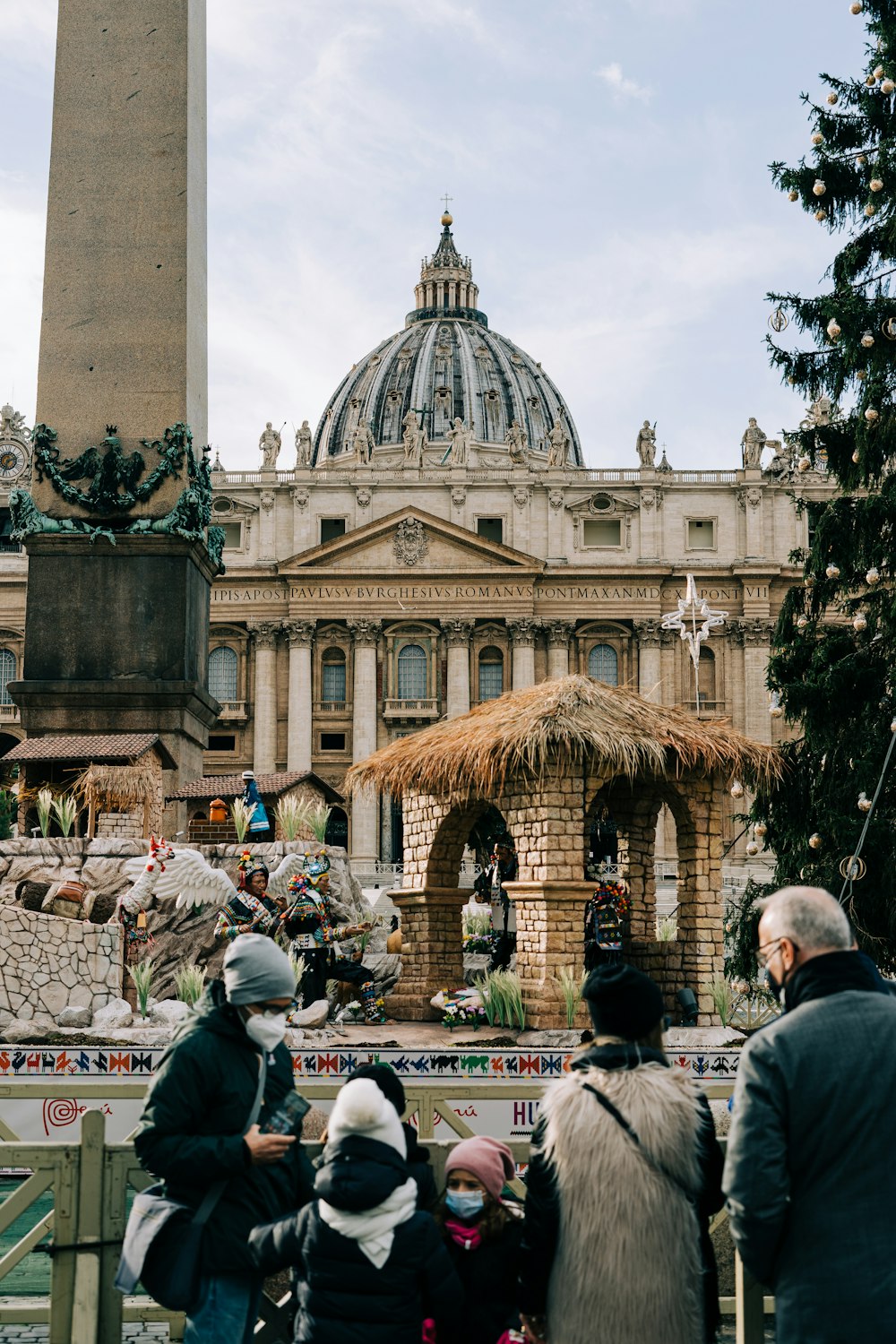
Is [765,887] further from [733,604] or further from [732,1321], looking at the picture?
[733,604]

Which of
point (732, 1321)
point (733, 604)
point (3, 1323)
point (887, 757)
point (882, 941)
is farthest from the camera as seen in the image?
point (733, 604)

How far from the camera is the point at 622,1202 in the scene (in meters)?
4.12

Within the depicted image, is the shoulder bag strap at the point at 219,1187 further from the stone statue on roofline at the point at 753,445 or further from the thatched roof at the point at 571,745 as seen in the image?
the stone statue on roofline at the point at 753,445

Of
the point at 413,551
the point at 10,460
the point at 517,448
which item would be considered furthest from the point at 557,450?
the point at 10,460

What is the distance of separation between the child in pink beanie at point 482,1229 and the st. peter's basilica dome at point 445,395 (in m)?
83.4

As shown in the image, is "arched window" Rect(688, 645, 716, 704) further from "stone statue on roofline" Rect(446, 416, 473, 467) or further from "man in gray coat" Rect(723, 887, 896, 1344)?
"man in gray coat" Rect(723, 887, 896, 1344)

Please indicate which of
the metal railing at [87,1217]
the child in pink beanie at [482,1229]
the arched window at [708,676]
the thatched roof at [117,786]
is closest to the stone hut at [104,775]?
the thatched roof at [117,786]

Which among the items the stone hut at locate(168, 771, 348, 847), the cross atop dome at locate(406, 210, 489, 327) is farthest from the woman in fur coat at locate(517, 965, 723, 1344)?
the cross atop dome at locate(406, 210, 489, 327)

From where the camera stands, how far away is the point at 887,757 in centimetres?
1251

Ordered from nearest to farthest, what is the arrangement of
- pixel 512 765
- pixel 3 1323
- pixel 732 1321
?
pixel 3 1323 → pixel 732 1321 → pixel 512 765

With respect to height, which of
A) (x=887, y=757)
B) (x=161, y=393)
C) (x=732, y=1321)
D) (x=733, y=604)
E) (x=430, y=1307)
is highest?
(x=733, y=604)

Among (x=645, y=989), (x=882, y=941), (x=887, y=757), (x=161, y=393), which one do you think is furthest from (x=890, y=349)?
(x=645, y=989)

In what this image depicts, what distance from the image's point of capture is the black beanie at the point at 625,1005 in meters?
4.30

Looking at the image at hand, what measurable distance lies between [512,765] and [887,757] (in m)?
4.00
